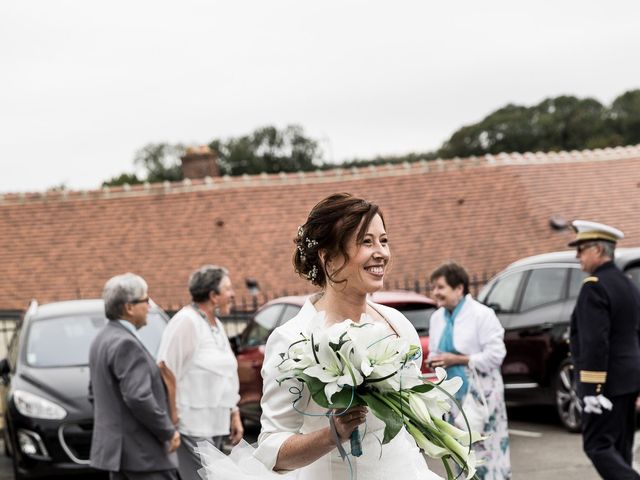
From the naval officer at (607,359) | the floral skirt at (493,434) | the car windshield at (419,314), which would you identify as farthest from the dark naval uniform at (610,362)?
the car windshield at (419,314)

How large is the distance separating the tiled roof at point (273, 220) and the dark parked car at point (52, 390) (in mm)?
16249

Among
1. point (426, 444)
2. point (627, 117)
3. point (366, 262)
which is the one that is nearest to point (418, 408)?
point (426, 444)

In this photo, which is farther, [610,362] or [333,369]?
[610,362]

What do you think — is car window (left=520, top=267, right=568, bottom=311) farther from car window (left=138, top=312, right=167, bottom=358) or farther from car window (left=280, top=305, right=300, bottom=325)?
car window (left=138, top=312, right=167, bottom=358)

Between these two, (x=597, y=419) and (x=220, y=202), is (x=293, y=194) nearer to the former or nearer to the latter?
(x=220, y=202)

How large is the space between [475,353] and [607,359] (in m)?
0.93

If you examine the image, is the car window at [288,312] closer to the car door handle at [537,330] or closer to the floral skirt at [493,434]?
the car door handle at [537,330]

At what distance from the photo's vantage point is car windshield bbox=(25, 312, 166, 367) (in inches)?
397

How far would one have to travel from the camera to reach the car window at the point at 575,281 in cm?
1140

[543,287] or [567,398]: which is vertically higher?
[543,287]

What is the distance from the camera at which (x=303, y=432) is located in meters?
3.37

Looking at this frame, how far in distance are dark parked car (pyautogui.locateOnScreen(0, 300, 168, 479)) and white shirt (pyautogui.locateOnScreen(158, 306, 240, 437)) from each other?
9.12 ft

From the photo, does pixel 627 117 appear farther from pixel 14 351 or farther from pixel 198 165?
pixel 14 351

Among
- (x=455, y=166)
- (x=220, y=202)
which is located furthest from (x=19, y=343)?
(x=455, y=166)
